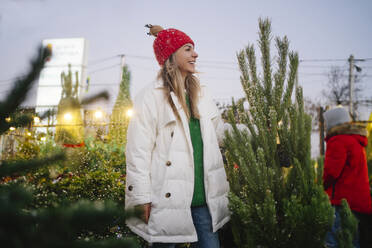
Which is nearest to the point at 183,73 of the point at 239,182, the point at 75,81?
the point at 239,182

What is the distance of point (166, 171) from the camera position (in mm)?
1762

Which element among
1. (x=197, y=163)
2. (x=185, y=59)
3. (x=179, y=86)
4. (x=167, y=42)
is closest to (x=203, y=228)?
(x=197, y=163)

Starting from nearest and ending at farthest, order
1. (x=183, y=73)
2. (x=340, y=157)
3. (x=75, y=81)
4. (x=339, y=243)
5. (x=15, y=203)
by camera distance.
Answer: (x=15, y=203)
(x=75, y=81)
(x=339, y=243)
(x=183, y=73)
(x=340, y=157)

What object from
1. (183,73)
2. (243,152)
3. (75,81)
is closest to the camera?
(75,81)

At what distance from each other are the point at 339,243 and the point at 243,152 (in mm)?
740

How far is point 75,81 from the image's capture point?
897 mm

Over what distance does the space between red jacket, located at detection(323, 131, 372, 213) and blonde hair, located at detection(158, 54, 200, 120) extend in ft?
6.44

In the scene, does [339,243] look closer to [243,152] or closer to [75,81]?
[243,152]

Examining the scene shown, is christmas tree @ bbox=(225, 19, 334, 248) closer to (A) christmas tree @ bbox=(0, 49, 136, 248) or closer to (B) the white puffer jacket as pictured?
(B) the white puffer jacket

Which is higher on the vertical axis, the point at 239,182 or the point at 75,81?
the point at 75,81

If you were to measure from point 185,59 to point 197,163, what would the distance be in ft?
2.80

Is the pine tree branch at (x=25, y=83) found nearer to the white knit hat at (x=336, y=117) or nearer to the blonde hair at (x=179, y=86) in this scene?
the blonde hair at (x=179, y=86)

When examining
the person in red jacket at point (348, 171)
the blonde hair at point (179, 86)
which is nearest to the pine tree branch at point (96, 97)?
the blonde hair at point (179, 86)

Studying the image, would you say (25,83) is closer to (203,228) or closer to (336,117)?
(203,228)
